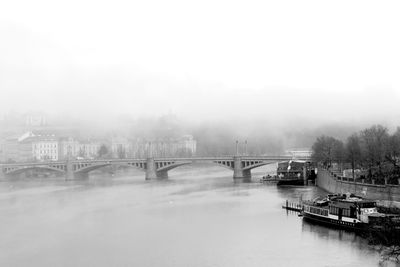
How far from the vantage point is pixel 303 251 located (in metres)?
18.9

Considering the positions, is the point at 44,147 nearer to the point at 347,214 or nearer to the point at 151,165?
the point at 151,165

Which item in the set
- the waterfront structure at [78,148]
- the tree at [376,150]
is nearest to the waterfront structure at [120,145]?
the waterfront structure at [78,148]

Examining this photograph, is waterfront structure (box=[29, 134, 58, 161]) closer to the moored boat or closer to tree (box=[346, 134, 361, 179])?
tree (box=[346, 134, 361, 179])

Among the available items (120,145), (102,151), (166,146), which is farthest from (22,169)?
(166,146)

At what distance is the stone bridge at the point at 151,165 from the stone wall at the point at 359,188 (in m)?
10.1

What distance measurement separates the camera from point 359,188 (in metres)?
28.2

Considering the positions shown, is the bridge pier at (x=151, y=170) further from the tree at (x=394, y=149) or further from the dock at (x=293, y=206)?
the dock at (x=293, y=206)

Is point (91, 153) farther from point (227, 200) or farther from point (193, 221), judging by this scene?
point (193, 221)

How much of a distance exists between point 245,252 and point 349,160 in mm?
16575

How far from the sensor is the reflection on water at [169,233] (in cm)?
1820

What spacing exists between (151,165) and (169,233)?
90.1 ft

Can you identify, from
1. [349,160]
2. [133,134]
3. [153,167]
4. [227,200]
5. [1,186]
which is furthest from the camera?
[133,134]

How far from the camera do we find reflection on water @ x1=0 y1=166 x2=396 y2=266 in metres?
18.2

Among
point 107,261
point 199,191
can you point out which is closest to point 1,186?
point 199,191
